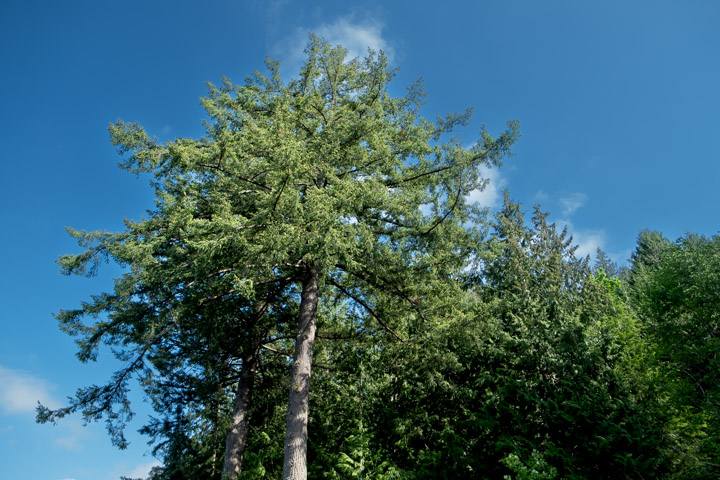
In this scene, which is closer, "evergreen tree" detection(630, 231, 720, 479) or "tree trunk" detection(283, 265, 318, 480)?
"tree trunk" detection(283, 265, 318, 480)

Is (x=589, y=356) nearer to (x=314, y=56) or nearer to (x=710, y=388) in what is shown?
(x=710, y=388)

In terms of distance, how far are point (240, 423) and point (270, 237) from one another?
7.10 metres

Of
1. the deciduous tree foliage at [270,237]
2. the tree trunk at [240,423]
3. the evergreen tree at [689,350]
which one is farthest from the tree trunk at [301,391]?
the evergreen tree at [689,350]

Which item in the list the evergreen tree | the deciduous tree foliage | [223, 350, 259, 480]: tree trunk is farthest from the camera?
[223, 350, 259, 480]: tree trunk

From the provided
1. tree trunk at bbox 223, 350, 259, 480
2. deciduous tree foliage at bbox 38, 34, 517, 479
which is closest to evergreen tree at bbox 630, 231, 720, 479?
deciduous tree foliage at bbox 38, 34, 517, 479

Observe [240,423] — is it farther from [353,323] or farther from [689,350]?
[689,350]

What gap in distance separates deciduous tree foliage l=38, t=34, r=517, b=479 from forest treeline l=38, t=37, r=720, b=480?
2.1 inches

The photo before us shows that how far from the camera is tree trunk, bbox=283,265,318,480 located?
7.64 metres

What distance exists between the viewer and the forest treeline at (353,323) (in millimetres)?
8312

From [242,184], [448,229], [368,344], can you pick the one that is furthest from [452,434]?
[242,184]

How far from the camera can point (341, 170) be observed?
1034cm

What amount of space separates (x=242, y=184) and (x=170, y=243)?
2.64m

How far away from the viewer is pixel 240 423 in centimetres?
1151

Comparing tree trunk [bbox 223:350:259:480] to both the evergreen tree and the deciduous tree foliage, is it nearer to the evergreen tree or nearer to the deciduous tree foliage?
the deciduous tree foliage
